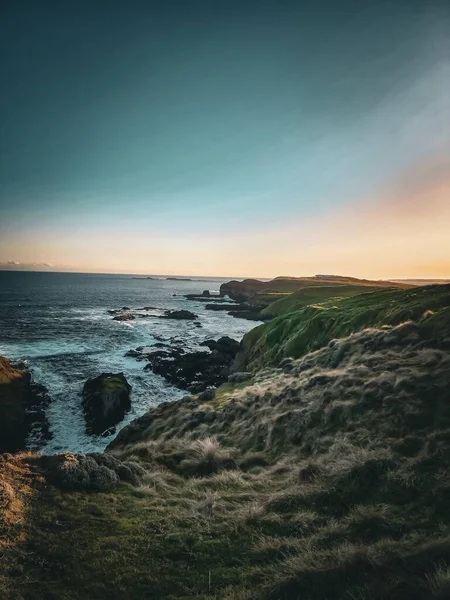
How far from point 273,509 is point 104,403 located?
2501 centimetres

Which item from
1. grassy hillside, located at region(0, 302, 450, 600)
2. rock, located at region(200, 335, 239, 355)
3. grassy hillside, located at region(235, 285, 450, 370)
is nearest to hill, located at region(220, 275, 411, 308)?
rock, located at region(200, 335, 239, 355)

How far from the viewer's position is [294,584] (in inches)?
232

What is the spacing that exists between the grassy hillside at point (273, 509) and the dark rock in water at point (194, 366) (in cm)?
2349

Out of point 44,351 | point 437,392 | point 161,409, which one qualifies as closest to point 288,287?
point 44,351

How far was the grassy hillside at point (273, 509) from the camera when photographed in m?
6.03

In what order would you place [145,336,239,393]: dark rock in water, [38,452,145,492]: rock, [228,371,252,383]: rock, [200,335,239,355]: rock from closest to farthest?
[38,452,145,492]: rock → [228,371,252,383]: rock → [145,336,239,393]: dark rock in water → [200,335,239,355]: rock

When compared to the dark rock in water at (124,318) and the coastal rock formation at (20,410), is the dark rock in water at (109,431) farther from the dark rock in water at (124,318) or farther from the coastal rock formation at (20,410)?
the dark rock in water at (124,318)

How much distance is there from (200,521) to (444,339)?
14.1 m

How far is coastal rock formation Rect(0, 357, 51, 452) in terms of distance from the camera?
2617cm

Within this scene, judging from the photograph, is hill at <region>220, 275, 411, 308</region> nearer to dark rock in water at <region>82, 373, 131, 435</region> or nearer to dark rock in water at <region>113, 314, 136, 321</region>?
dark rock in water at <region>113, 314, 136, 321</region>

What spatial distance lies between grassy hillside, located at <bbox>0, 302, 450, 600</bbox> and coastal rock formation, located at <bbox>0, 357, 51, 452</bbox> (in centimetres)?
1582

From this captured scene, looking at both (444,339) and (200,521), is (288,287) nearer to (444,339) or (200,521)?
(444,339)

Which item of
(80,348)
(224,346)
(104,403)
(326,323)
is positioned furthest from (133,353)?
(326,323)

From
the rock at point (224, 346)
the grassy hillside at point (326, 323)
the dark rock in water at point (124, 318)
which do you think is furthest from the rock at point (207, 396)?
the dark rock in water at point (124, 318)
